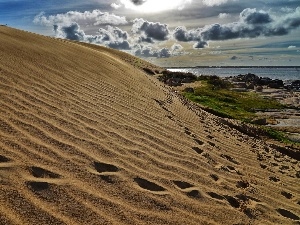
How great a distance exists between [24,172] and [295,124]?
1632cm

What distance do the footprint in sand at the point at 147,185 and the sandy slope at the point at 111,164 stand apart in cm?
2

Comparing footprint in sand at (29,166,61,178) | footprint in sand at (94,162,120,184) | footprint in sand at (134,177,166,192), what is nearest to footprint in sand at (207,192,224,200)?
footprint in sand at (134,177,166,192)

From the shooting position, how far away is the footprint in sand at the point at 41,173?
3.83 m

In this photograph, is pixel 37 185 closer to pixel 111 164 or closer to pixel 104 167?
pixel 104 167

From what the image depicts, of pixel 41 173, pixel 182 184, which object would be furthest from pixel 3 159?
pixel 182 184

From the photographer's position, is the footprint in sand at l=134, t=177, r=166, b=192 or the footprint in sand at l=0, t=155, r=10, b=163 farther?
the footprint in sand at l=134, t=177, r=166, b=192

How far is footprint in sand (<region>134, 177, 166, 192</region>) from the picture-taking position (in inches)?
173

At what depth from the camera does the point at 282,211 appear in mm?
5094

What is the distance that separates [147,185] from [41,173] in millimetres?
1203

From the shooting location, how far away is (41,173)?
3.87 meters

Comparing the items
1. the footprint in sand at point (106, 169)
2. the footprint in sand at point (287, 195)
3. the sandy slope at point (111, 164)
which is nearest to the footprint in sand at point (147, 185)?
the sandy slope at point (111, 164)

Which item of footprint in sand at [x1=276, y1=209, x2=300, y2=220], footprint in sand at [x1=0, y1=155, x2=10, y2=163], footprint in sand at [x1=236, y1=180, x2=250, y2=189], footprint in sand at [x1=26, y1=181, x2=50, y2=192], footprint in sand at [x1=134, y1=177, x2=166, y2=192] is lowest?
footprint in sand at [x1=276, y1=209, x2=300, y2=220]

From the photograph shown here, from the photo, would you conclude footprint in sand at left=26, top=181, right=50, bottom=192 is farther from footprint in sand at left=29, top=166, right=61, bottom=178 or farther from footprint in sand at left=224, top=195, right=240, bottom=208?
footprint in sand at left=224, top=195, right=240, bottom=208

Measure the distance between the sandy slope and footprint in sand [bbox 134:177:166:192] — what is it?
0.02 metres
